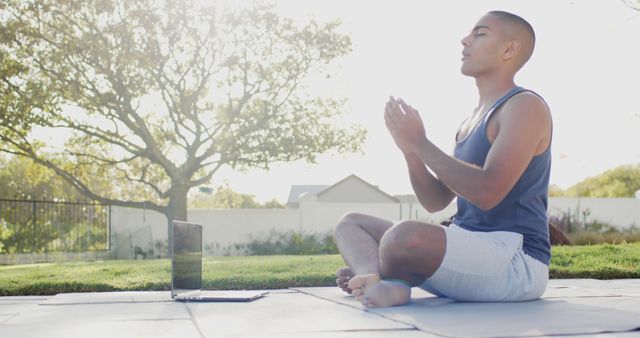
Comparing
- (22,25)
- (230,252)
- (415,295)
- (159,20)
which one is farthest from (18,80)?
(415,295)

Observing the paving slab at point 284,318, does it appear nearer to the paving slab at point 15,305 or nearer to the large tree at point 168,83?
the paving slab at point 15,305

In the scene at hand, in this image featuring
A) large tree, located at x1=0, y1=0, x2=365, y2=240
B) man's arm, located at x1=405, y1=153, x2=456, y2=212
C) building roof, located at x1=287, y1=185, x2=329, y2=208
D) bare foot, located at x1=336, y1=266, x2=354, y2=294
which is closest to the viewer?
man's arm, located at x1=405, y1=153, x2=456, y2=212

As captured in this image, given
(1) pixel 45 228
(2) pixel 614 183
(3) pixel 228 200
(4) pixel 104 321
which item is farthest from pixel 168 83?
(3) pixel 228 200

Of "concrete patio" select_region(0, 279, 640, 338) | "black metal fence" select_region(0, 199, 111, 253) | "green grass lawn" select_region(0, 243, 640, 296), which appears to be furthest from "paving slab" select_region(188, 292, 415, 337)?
"black metal fence" select_region(0, 199, 111, 253)

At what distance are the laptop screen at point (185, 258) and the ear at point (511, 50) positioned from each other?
5.74 feet

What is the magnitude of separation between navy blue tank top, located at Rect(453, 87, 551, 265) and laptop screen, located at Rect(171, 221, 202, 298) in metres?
1.43

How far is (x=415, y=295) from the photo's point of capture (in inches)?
154

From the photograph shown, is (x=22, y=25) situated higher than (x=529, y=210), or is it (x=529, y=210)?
(x=22, y=25)

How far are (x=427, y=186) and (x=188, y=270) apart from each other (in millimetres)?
1349

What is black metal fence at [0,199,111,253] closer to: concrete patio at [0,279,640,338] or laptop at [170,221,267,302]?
laptop at [170,221,267,302]

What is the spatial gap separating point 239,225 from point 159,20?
7151mm

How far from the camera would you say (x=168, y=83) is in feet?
66.7

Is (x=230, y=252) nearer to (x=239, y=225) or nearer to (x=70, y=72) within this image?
(x=239, y=225)

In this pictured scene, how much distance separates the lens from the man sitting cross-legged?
3119 mm
